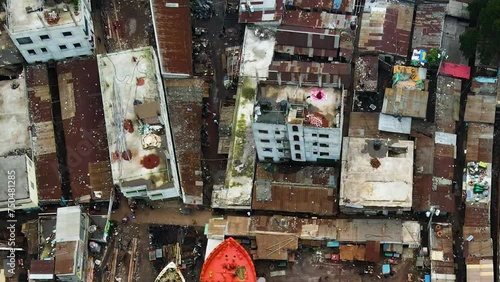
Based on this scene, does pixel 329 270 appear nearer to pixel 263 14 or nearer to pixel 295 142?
pixel 295 142

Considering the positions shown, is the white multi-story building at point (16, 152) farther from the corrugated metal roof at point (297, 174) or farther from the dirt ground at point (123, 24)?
the corrugated metal roof at point (297, 174)

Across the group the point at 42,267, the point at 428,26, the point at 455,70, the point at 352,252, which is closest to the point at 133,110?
the point at 42,267

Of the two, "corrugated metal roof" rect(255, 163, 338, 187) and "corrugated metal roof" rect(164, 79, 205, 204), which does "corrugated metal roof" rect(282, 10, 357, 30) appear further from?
"corrugated metal roof" rect(255, 163, 338, 187)

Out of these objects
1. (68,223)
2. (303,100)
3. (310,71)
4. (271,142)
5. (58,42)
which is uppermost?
(58,42)

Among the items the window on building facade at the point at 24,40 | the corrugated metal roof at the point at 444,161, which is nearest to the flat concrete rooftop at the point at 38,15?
the window on building facade at the point at 24,40

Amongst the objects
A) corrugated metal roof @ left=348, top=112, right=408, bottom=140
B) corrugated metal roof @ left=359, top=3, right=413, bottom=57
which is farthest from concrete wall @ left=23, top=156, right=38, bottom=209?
corrugated metal roof @ left=359, top=3, right=413, bottom=57

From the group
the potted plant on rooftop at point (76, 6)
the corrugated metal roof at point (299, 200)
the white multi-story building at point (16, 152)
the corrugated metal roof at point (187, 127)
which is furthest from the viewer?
the potted plant on rooftop at point (76, 6)
